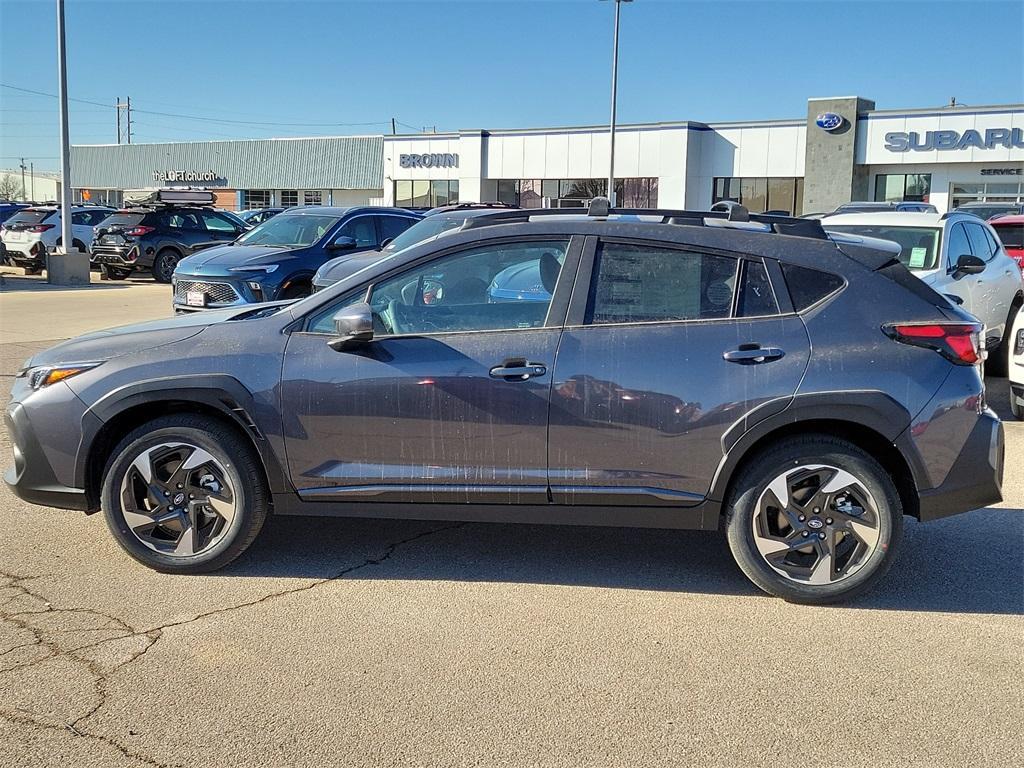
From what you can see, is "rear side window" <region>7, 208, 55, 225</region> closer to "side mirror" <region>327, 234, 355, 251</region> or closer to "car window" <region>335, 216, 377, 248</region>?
"car window" <region>335, 216, 377, 248</region>

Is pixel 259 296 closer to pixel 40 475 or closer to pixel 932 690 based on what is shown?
pixel 40 475

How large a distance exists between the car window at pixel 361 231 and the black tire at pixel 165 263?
35.5 ft

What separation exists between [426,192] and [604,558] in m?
47.7

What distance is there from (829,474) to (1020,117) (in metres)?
37.6

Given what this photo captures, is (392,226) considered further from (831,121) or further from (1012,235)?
(831,121)

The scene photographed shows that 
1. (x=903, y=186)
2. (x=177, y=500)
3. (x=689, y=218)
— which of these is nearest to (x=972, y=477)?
(x=689, y=218)

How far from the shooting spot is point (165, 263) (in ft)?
76.5

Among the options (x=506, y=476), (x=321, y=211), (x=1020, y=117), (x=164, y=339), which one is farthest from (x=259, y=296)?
(x=1020, y=117)

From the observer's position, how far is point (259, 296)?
40.5ft

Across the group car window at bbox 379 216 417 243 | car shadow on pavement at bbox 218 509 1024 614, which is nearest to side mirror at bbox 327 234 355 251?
car window at bbox 379 216 417 243

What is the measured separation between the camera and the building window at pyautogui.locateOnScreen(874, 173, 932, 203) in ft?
129

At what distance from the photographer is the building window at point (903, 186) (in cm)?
3925

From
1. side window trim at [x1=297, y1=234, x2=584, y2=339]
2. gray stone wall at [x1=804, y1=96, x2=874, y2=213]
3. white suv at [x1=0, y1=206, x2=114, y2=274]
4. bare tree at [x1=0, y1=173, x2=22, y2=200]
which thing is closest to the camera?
side window trim at [x1=297, y1=234, x2=584, y2=339]

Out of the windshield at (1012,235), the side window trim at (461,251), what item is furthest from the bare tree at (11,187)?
the side window trim at (461,251)
